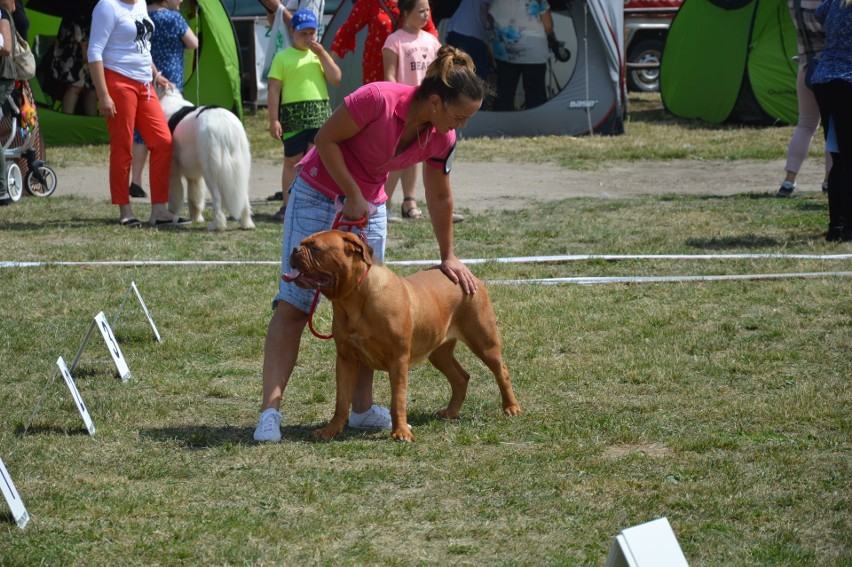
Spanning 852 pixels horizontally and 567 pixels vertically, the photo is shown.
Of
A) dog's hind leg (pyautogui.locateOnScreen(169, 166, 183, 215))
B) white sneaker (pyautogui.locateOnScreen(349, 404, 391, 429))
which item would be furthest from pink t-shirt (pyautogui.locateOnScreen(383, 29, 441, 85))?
white sneaker (pyautogui.locateOnScreen(349, 404, 391, 429))

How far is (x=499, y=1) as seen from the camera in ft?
53.1

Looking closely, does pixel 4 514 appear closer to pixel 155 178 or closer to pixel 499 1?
pixel 155 178

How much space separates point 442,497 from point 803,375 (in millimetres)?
2346

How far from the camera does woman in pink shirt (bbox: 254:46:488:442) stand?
4320 millimetres

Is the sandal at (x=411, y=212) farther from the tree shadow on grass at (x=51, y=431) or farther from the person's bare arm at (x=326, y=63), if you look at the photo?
the tree shadow on grass at (x=51, y=431)

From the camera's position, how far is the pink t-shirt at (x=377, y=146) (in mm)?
4324

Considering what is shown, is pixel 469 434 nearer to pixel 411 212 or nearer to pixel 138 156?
pixel 411 212

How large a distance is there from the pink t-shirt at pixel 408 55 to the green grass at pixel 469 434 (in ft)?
8.09

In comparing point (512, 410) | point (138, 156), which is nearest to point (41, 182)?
point (138, 156)

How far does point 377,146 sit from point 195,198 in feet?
19.6

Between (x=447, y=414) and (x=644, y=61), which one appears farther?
(x=644, y=61)

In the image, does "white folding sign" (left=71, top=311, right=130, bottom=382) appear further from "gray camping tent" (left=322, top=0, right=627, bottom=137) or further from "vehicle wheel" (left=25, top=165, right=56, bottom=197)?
"gray camping tent" (left=322, top=0, right=627, bottom=137)

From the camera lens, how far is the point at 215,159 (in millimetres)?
9438

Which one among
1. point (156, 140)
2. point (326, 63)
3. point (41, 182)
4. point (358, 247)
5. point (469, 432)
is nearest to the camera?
point (358, 247)
